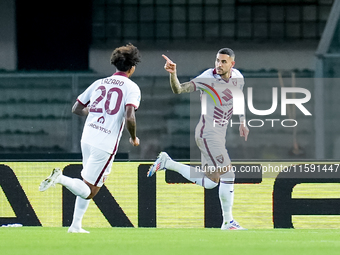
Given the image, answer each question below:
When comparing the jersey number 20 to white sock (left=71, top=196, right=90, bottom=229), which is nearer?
the jersey number 20

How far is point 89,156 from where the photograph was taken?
5422 millimetres

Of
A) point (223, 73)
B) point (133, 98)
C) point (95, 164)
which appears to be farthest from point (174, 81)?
point (95, 164)

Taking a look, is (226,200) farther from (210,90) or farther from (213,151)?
(210,90)

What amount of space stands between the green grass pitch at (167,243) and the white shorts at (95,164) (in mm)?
430

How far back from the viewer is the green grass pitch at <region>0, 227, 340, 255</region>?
13.9 feet

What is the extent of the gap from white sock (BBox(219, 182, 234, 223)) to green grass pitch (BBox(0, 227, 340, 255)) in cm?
71

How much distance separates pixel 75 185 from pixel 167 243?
92 cm

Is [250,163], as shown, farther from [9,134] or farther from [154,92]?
[9,134]

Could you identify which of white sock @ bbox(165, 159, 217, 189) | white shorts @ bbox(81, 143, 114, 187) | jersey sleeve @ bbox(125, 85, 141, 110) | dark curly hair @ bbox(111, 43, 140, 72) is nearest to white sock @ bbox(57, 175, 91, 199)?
white shorts @ bbox(81, 143, 114, 187)

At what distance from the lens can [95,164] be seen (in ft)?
17.6

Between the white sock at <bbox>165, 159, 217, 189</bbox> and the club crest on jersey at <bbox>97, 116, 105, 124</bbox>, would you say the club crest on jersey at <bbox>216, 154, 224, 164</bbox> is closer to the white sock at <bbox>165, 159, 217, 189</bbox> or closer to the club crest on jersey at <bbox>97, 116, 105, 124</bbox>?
the white sock at <bbox>165, 159, 217, 189</bbox>

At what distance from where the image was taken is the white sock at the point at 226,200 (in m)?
6.50

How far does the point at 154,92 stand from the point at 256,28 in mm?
1647

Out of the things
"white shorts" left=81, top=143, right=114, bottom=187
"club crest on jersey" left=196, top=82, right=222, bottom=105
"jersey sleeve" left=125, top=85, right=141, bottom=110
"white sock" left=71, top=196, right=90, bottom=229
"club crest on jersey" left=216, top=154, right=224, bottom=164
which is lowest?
"white sock" left=71, top=196, right=90, bottom=229
